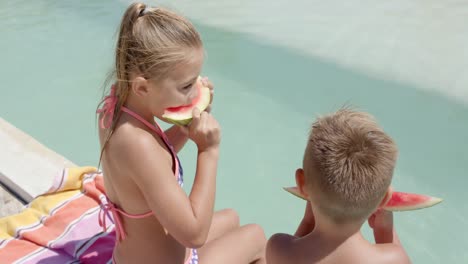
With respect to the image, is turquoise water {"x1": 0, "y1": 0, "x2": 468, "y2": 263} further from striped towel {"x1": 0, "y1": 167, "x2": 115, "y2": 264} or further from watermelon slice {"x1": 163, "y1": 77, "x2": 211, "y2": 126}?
watermelon slice {"x1": 163, "y1": 77, "x2": 211, "y2": 126}

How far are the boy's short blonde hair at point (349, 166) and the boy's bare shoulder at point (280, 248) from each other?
0.23m

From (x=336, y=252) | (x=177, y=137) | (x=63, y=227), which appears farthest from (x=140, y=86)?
(x=63, y=227)

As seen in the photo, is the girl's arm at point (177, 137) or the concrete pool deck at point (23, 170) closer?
the girl's arm at point (177, 137)

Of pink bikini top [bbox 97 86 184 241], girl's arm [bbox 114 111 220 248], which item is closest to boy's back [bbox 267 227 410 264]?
girl's arm [bbox 114 111 220 248]

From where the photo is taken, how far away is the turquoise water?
428 centimetres

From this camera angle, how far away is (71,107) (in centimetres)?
575

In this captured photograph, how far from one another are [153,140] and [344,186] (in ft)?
2.43

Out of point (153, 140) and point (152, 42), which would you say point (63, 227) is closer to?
point (153, 140)

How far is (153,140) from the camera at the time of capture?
6.54ft

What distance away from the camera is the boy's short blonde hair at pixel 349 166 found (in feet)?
5.61

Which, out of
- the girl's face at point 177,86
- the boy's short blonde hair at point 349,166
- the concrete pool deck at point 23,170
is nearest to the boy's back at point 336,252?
the boy's short blonde hair at point 349,166

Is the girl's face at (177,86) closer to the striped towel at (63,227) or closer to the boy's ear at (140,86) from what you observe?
the boy's ear at (140,86)

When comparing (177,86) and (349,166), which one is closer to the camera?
(349,166)

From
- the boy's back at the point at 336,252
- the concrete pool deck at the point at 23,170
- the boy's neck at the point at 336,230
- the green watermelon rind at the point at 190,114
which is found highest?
the green watermelon rind at the point at 190,114
